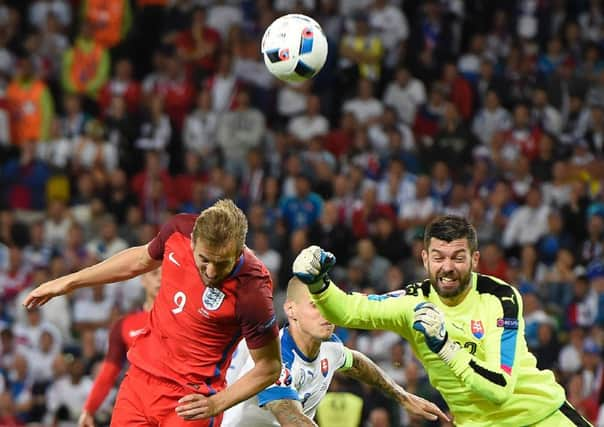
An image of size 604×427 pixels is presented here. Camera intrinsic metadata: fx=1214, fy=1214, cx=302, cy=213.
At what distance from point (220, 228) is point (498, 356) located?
164 centimetres

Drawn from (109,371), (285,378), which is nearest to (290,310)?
(285,378)

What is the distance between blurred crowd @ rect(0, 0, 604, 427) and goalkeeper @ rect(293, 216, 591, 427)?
5.17 m

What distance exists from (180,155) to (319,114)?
80.2 inches

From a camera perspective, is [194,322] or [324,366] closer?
[194,322]

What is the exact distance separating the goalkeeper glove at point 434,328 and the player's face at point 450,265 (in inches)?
17.6

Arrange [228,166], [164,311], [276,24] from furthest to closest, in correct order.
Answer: [228,166] → [276,24] → [164,311]

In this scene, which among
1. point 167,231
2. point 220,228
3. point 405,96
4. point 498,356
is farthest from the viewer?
point 405,96

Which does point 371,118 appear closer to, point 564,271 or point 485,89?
point 485,89

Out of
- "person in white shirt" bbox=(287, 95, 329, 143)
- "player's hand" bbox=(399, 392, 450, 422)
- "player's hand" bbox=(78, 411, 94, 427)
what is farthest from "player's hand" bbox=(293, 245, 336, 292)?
"person in white shirt" bbox=(287, 95, 329, 143)

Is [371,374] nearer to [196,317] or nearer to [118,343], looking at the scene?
[196,317]

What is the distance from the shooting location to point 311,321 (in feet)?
24.3

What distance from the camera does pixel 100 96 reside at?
681 inches

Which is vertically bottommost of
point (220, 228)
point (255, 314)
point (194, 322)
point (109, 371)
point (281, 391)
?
point (109, 371)

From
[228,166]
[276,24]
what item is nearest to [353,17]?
[228,166]
